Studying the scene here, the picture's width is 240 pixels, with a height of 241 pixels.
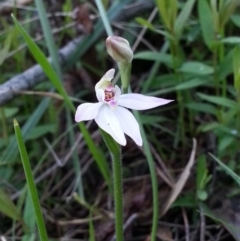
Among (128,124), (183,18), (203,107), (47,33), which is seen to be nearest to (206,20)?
(183,18)

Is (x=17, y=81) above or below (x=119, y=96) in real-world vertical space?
below

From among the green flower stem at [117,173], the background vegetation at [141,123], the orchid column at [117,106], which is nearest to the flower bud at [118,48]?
the orchid column at [117,106]

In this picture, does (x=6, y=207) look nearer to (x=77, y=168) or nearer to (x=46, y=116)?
(x=77, y=168)

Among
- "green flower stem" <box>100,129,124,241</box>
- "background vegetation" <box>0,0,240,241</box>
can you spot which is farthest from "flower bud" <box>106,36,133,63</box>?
"background vegetation" <box>0,0,240,241</box>

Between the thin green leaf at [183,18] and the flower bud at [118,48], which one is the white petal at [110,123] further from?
the thin green leaf at [183,18]

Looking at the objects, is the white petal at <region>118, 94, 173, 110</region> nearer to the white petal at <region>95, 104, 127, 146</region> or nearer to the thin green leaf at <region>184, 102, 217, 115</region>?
the white petal at <region>95, 104, 127, 146</region>

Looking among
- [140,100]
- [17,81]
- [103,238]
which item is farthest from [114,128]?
[17,81]
